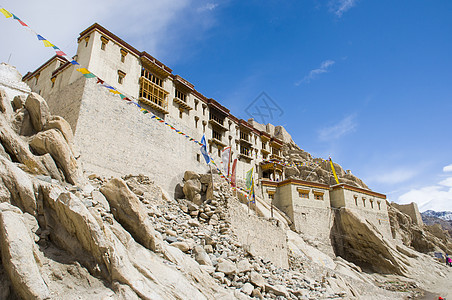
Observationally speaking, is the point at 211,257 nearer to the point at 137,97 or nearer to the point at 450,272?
the point at 137,97

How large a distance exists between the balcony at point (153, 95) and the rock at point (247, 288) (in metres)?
20.0

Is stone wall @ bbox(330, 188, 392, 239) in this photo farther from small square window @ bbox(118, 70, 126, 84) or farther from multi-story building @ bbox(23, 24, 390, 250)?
small square window @ bbox(118, 70, 126, 84)

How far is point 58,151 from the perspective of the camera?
12.1 metres

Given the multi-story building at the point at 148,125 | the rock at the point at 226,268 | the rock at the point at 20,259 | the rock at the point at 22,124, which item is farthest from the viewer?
the multi-story building at the point at 148,125

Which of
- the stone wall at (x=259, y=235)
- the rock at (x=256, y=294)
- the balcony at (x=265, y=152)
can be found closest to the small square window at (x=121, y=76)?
the stone wall at (x=259, y=235)

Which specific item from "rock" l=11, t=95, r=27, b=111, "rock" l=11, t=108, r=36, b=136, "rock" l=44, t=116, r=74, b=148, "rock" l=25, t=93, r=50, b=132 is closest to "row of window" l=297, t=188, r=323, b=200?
"rock" l=44, t=116, r=74, b=148

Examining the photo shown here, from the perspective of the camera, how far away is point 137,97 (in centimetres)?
2645

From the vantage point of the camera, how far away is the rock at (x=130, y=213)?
990 cm

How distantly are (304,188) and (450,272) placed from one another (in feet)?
69.5

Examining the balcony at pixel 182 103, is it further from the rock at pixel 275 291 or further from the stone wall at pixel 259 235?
the rock at pixel 275 291

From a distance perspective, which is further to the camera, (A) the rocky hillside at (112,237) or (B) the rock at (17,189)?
(B) the rock at (17,189)

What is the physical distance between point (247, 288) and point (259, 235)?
8134mm

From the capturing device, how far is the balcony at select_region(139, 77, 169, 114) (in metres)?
27.1

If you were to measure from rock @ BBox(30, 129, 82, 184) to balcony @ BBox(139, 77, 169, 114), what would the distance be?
14675 millimetres
